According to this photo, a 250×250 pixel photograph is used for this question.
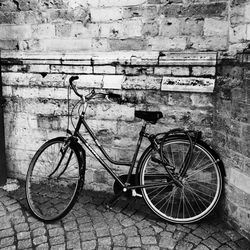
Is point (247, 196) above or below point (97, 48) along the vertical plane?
below

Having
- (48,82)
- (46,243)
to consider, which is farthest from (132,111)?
(46,243)

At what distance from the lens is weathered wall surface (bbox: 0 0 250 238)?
346cm

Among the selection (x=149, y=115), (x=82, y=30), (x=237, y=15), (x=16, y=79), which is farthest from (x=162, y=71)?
(x=16, y=79)

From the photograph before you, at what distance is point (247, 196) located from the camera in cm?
331

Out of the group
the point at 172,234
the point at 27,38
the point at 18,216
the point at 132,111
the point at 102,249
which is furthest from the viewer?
the point at 27,38

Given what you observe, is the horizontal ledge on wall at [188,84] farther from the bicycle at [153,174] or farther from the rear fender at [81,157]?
the rear fender at [81,157]

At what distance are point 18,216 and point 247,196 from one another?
251cm

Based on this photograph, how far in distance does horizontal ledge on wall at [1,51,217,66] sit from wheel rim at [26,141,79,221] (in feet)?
3.57

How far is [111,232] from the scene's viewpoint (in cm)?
350

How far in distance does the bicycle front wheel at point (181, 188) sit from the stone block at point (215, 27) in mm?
→ 1256

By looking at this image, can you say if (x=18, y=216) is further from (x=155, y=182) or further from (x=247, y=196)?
(x=247, y=196)

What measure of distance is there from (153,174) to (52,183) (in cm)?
130

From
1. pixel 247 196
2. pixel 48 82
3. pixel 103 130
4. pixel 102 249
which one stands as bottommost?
pixel 102 249

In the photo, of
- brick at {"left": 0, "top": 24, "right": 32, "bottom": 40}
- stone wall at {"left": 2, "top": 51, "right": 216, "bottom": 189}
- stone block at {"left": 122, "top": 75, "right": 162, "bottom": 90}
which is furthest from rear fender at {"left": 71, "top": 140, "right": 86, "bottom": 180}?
brick at {"left": 0, "top": 24, "right": 32, "bottom": 40}
